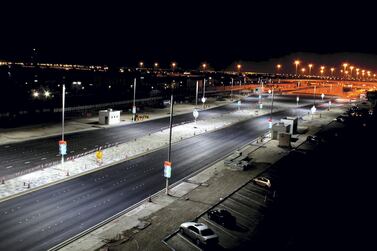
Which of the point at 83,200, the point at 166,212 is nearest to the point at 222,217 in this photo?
the point at 166,212

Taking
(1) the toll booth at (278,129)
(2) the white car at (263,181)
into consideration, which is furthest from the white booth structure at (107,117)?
(2) the white car at (263,181)

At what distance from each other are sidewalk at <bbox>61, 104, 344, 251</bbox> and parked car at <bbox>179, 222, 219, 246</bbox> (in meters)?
1.64

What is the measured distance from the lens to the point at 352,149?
6888 centimetres

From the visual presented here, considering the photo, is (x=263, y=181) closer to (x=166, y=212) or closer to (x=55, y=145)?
(x=166, y=212)

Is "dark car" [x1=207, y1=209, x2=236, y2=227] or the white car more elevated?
the white car

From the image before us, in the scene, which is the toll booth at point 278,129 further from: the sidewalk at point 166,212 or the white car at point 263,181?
the white car at point 263,181

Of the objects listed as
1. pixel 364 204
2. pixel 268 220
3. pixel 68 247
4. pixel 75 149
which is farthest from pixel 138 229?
pixel 75 149

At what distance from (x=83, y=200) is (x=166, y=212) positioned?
9026 mm

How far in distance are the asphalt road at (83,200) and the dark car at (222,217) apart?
28.9 ft

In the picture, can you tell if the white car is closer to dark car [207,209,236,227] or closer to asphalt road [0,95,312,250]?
asphalt road [0,95,312,250]

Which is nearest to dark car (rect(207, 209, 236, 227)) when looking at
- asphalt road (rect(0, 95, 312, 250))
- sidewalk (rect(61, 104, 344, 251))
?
sidewalk (rect(61, 104, 344, 251))

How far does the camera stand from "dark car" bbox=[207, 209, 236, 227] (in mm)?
32719

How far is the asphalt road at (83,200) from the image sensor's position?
98.6 feet

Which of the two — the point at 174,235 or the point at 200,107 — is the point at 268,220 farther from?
the point at 200,107
